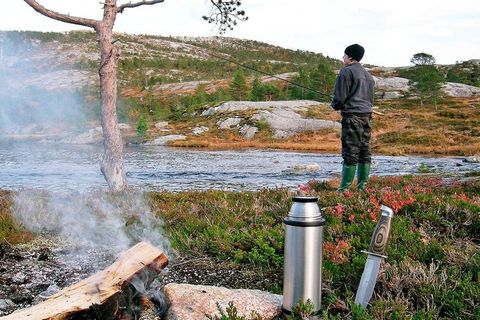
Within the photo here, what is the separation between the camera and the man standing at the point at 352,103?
32.4ft

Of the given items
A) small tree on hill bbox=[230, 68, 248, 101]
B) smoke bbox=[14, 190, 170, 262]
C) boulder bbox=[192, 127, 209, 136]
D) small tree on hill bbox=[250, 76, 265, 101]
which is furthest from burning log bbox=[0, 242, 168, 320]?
small tree on hill bbox=[250, 76, 265, 101]

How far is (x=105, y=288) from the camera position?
4.62 meters

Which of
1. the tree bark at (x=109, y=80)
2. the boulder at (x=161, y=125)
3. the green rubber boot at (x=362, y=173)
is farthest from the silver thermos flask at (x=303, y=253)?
the boulder at (x=161, y=125)

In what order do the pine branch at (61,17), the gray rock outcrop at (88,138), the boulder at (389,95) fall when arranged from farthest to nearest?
the boulder at (389,95), the gray rock outcrop at (88,138), the pine branch at (61,17)

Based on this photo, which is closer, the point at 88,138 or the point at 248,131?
the point at 248,131

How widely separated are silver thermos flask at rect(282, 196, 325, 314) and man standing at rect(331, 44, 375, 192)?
564 cm

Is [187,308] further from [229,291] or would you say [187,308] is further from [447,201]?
[447,201]

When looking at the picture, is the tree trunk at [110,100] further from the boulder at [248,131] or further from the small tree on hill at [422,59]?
the small tree on hill at [422,59]

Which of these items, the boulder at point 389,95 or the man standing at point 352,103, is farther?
the boulder at point 389,95

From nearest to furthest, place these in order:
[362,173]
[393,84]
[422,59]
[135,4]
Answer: [362,173]
[135,4]
[393,84]
[422,59]

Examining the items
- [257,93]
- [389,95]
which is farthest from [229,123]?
[389,95]

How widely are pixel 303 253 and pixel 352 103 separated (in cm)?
614

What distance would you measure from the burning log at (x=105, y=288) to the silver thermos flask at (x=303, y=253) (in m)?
1.32

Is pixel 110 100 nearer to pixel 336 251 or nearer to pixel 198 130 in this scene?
pixel 336 251
